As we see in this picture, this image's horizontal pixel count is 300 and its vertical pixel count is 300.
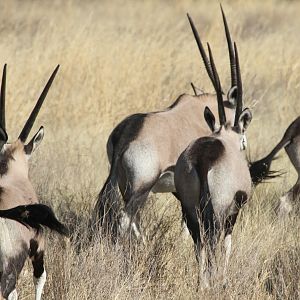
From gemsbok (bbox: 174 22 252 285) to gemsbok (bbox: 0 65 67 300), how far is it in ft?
3.13

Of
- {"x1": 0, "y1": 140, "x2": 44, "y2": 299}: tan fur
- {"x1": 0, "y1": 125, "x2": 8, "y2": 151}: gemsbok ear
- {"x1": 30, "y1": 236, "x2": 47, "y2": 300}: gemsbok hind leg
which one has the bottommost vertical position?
{"x1": 30, "y1": 236, "x2": 47, "y2": 300}: gemsbok hind leg

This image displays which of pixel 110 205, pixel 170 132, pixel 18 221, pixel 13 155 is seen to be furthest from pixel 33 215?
pixel 170 132

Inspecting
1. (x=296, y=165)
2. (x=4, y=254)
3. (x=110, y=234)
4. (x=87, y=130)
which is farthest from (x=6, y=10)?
(x=4, y=254)

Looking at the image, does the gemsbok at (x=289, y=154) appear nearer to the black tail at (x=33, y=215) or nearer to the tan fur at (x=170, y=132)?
the tan fur at (x=170, y=132)

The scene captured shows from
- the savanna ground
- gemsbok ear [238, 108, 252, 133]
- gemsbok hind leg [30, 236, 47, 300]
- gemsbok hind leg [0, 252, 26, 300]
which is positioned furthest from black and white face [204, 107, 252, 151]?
gemsbok hind leg [0, 252, 26, 300]

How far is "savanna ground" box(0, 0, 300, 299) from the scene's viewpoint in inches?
224

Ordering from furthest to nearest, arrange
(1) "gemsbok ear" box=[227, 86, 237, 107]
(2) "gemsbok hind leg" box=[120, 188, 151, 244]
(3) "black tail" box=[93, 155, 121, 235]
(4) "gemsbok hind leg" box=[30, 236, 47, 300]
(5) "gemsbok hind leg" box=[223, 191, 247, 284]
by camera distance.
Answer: (1) "gemsbok ear" box=[227, 86, 237, 107]
(2) "gemsbok hind leg" box=[120, 188, 151, 244]
(3) "black tail" box=[93, 155, 121, 235]
(5) "gemsbok hind leg" box=[223, 191, 247, 284]
(4) "gemsbok hind leg" box=[30, 236, 47, 300]

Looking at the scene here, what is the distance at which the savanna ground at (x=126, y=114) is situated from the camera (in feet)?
18.7

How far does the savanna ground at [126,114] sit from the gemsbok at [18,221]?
15.4 inches

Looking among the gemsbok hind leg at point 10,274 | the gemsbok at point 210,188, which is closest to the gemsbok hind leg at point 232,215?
the gemsbok at point 210,188

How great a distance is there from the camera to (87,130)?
11.4 meters

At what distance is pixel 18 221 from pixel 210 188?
4.17ft

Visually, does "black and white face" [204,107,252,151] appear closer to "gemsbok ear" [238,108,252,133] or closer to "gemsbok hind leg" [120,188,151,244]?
"gemsbok ear" [238,108,252,133]

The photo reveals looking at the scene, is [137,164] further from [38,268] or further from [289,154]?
[289,154]
